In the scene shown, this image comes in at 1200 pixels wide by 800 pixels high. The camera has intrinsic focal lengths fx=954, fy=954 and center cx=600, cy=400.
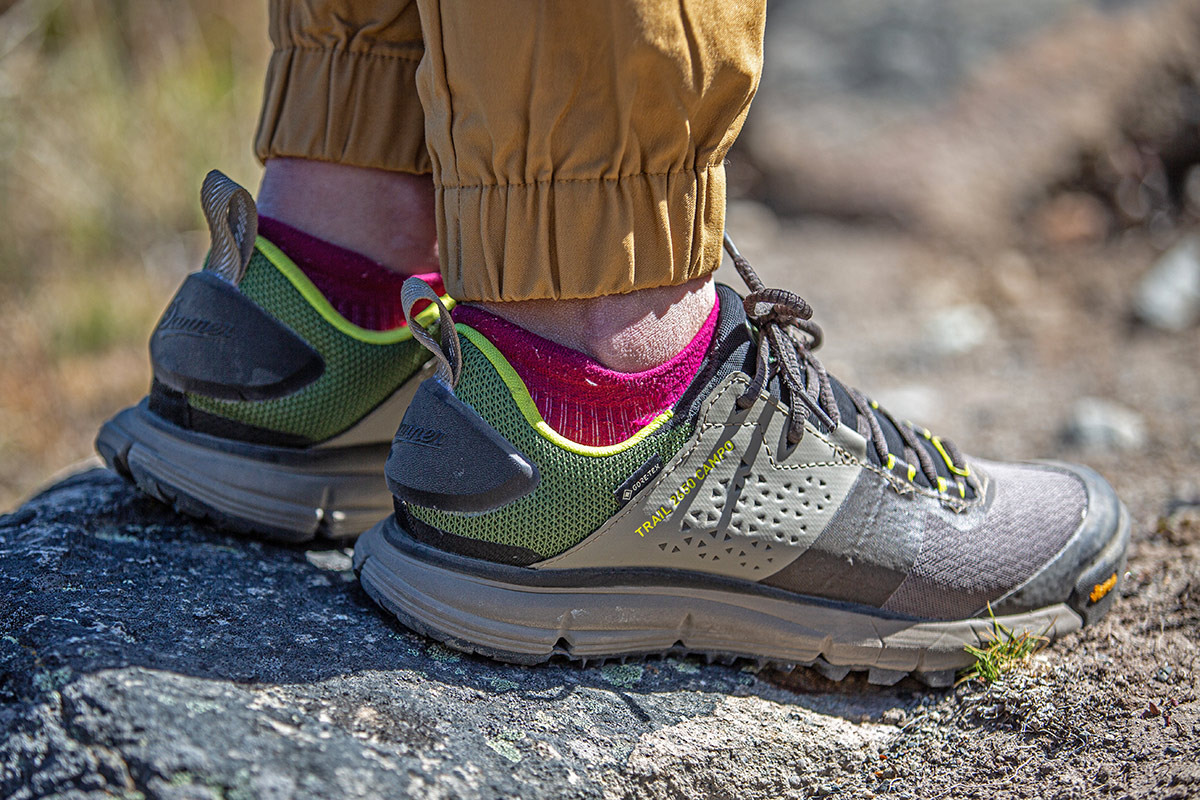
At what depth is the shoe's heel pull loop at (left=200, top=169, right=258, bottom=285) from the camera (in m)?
1.38

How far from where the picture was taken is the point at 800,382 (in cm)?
130

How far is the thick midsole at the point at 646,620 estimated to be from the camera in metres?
1.25

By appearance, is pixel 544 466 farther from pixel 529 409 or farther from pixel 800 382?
pixel 800 382

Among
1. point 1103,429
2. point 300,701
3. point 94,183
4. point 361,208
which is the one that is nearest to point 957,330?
point 1103,429

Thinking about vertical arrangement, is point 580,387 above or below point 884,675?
above

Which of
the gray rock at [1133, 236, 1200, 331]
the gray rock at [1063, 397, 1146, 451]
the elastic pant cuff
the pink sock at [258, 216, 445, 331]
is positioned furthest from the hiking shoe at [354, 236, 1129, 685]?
the gray rock at [1133, 236, 1200, 331]

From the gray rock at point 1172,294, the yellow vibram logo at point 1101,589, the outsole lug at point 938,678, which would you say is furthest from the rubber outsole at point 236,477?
the gray rock at point 1172,294

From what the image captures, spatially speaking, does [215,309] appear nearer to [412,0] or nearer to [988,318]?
[412,0]

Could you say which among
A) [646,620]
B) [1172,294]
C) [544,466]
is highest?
[544,466]

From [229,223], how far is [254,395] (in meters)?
0.25

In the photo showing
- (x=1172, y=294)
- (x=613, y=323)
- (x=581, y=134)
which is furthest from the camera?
(x=1172, y=294)

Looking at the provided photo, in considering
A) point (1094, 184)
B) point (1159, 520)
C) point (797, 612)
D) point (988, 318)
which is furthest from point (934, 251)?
point (797, 612)

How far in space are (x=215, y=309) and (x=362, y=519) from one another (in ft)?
1.29

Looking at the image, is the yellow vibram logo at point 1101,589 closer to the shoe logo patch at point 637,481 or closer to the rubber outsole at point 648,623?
the rubber outsole at point 648,623
